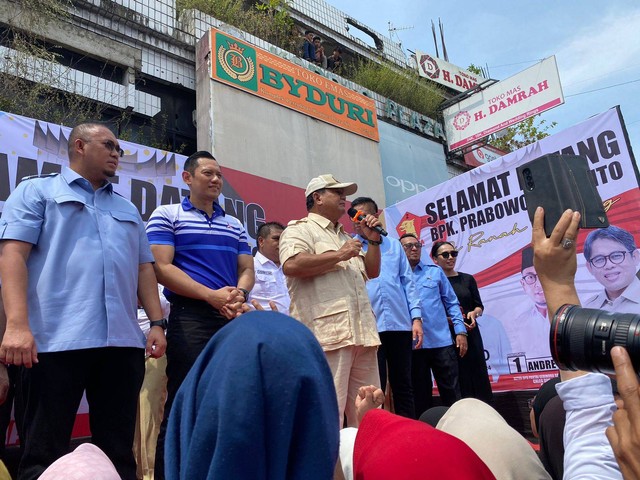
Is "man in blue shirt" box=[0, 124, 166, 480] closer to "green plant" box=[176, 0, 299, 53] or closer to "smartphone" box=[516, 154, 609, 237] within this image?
"smartphone" box=[516, 154, 609, 237]

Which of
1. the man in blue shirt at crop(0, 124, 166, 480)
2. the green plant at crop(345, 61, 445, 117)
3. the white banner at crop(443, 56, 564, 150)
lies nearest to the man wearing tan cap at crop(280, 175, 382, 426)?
the man in blue shirt at crop(0, 124, 166, 480)

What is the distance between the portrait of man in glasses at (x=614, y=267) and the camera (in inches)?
170

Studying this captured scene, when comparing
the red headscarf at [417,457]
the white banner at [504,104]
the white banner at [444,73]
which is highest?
the white banner at [444,73]

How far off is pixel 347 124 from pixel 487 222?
3.72 meters

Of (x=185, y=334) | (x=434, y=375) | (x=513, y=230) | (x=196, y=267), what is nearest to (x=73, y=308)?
(x=185, y=334)

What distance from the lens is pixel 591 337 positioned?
39.3 inches

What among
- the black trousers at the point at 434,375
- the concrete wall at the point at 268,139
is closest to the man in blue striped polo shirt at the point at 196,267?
the black trousers at the point at 434,375

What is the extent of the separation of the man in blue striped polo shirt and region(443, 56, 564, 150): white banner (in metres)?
7.38

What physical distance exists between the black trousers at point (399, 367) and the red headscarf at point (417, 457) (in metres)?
2.39

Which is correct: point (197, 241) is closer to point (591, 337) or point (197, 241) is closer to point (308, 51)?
point (591, 337)

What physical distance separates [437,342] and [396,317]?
2.25 ft

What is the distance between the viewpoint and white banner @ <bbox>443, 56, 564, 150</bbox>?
335 inches

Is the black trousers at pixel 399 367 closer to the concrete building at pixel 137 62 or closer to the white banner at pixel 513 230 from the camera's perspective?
the white banner at pixel 513 230

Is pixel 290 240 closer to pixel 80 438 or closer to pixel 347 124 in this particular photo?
pixel 80 438
